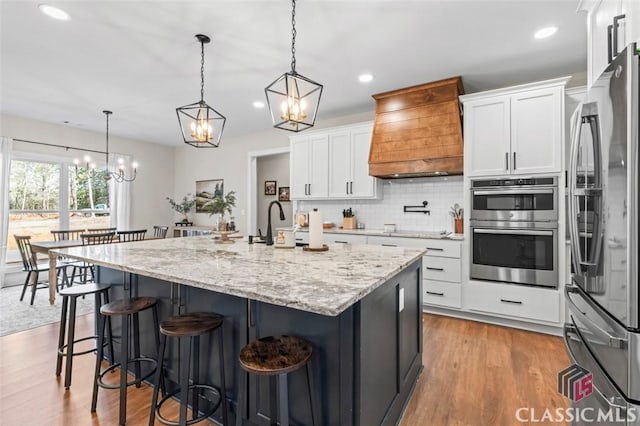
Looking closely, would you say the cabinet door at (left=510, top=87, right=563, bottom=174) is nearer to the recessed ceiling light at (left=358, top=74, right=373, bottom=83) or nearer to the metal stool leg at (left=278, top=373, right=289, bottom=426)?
the recessed ceiling light at (left=358, top=74, right=373, bottom=83)

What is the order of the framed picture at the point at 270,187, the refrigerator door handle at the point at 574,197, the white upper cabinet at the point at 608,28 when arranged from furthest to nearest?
1. the framed picture at the point at 270,187
2. the refrigerator door handle at the point at 574,197
3. the white upper cabinet at the point at 608,28

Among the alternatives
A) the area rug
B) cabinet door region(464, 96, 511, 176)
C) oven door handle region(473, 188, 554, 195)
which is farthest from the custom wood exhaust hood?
the area rug

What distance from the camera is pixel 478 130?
3.45 metres

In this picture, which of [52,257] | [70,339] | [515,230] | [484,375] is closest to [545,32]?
[515,230]

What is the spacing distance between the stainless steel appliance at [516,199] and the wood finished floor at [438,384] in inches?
47.9

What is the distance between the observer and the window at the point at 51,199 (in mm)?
5180

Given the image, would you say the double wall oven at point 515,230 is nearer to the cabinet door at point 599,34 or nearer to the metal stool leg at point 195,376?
the cabinet door at point 599,34

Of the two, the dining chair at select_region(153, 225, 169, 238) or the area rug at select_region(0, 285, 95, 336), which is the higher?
the dining chair at select_region(153, 225, 169, 238)

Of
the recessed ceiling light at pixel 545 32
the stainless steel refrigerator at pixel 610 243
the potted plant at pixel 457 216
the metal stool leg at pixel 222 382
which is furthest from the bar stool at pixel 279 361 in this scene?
the recessed ceiling light at pixel 545 32

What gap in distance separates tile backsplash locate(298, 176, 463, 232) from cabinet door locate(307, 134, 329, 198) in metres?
0.39

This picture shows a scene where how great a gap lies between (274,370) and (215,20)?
2615mm

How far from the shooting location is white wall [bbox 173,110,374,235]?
5883mm

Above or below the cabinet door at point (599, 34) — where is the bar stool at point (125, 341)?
below

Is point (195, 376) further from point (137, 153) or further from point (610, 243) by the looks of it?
point (137, 153)
